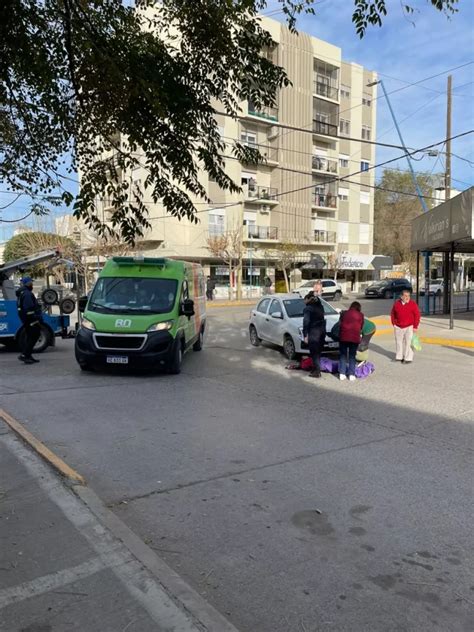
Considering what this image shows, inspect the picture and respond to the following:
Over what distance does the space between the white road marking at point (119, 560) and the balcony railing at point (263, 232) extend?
45.1 m

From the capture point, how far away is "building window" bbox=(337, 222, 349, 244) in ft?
187

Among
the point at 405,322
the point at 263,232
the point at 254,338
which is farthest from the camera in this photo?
the point at 263,232

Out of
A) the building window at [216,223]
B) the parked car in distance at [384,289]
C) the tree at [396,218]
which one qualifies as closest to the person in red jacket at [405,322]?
the parked car in distance at [384,289]

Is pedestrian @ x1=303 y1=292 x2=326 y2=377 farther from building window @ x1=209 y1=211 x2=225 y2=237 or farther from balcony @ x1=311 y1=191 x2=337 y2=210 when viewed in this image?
balcony @ x1=311 y1=191 x2=337 y2=210

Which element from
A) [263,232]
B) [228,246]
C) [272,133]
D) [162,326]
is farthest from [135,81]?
[272,133]

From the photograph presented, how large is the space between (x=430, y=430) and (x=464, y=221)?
1069 centimetres

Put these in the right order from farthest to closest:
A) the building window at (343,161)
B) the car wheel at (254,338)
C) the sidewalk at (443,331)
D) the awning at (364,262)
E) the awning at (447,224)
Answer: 1. the building window at (343,161)
2. the awning at (364,262)
3. the awning at (447,224)
4. the sidewalk at (443,331)
5. the car wheel at (254,338)

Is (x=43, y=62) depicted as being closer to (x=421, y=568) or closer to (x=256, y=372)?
(x=421, y=568)

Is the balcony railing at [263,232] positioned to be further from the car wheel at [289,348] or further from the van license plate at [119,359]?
the van license plate at [119,359]

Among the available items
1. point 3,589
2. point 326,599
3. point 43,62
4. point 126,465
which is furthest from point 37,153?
point 326,599

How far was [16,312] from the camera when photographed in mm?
12852

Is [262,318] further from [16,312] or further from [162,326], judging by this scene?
[16,312]

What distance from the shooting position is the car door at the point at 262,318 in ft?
44.6

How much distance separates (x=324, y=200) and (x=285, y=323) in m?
45.4
